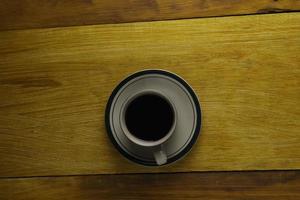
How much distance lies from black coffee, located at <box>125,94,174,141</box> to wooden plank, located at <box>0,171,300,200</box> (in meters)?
0.09

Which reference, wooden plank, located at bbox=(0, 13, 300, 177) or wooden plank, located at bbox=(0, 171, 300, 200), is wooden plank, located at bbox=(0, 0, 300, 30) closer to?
wooden plank, located at bbox=(0, 13, 300, 177)

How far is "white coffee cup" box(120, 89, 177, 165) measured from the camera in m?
0.67

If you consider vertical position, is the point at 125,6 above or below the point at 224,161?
above

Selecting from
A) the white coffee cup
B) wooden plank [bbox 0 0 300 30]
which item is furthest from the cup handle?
wooden plank [bbox 0 0 300 30]

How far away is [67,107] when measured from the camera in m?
0.77

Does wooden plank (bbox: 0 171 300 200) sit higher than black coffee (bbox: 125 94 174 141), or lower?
lower

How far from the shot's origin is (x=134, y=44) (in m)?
0.76

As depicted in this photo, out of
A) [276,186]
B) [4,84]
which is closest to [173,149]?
[276,186]

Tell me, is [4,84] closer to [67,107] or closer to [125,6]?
[67,107]

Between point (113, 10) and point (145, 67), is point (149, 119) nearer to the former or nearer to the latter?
point (145, 67)

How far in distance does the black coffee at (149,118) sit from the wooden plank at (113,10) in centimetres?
15

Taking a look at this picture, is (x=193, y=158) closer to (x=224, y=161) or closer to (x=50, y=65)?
(x=224, y=161)

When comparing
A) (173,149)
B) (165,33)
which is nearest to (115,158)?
(173,149)

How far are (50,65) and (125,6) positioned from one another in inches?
6.4
